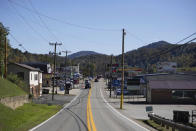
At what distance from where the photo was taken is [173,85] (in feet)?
189

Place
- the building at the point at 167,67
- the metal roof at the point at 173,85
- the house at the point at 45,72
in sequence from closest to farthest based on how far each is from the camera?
the metal roof at the point at 173,85, the house at the point at 45,72, the building at the point at 167,67

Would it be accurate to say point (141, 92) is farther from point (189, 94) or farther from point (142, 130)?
point (142, 130)

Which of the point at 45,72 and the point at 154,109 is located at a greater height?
the point at 45,72

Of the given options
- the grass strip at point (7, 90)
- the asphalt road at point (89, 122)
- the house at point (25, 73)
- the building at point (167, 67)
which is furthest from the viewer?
the building at point (167, 67)

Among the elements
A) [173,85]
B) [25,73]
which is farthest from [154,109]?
[25,73]

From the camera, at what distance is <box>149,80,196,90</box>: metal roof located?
56.6m

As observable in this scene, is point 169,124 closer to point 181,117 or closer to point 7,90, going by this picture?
point 181,117

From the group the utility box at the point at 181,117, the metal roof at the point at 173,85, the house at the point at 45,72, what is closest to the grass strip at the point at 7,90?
the utility box at the point at 181,117

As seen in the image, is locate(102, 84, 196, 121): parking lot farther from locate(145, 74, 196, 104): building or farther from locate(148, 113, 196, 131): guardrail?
locate(148, 113, 196, 131): guardrail

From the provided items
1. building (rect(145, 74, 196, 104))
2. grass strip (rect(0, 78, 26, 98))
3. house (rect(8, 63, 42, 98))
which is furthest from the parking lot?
house (rect(8, 63, 42, 98))

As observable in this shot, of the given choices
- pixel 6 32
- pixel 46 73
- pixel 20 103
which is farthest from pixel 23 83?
pixel 46 73

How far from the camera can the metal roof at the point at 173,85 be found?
56625 mm

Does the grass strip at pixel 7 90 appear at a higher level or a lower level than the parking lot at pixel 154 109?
higher

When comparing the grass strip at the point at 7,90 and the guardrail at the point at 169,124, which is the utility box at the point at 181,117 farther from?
the grass strip at the point at 7,90
